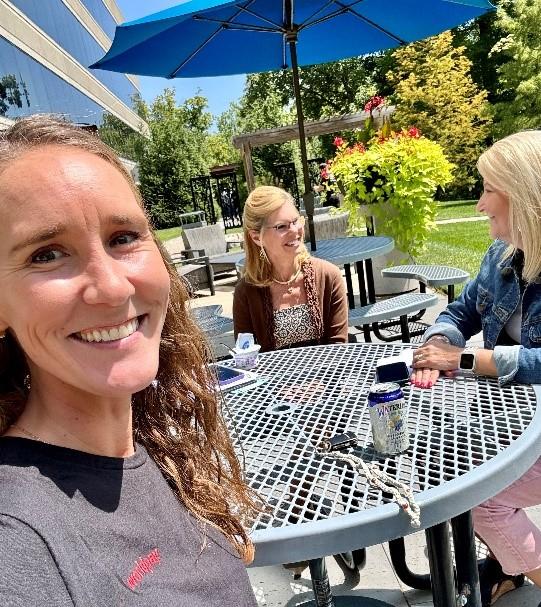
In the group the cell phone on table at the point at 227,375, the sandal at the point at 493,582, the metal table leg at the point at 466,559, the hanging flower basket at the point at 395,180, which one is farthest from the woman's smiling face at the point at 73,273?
the hanging flower basket at the point at 395,180

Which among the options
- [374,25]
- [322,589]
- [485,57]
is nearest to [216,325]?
[322,589]

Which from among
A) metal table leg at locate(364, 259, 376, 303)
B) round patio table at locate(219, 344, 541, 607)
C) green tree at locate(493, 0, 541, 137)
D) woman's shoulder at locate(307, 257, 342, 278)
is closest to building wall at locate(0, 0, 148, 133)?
metal table leg at locate(364, 259, 376, 303)

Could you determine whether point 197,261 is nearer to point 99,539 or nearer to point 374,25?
point 374,25

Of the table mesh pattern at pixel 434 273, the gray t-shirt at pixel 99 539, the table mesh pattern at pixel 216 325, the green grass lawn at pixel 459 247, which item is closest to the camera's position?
the gray t-shirt at pixel 99 539

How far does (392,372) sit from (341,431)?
350mm

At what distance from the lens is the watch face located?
1948mm

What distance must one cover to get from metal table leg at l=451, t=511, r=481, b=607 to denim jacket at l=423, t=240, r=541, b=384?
1.76 feet

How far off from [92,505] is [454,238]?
1058cm

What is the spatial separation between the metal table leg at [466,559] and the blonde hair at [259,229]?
1.69 m

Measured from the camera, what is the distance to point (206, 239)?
372 inches

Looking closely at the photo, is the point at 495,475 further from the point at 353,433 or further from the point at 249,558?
the point at 249,558

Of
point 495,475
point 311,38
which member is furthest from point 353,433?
point 311,38

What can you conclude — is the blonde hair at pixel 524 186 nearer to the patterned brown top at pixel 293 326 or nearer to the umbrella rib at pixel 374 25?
the patterned brown top at pixel 293 326

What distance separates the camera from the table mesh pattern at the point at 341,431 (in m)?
1.31
